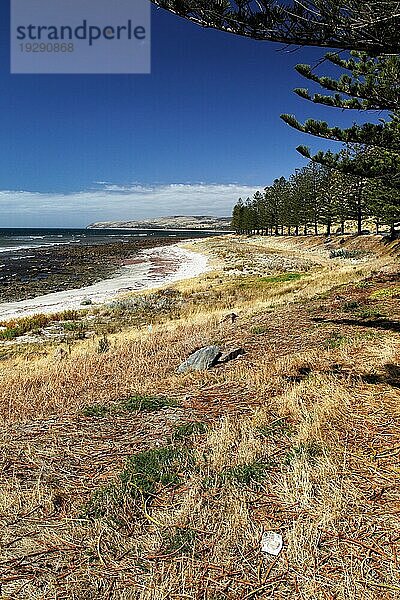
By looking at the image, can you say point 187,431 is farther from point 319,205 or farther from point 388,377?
point 319,205

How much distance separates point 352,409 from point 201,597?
2.40 metres

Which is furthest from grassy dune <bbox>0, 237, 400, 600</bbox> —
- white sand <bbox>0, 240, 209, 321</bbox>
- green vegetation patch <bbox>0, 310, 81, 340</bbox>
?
white sand <bbox>0, 240, 209, 321</bbox>

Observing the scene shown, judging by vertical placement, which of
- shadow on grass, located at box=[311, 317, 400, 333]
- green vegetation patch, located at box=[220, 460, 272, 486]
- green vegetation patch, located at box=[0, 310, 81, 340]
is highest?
shadow on grass, located at box=[311, 317, 400, 333]

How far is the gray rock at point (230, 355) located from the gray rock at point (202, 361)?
8 centimetres

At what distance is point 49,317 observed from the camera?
16.5 metres

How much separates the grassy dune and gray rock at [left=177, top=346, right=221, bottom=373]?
241 mm

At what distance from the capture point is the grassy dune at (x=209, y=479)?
2.18 meters

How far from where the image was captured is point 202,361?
5.94m

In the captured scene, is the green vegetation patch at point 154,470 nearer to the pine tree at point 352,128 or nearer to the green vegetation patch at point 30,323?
the pine tree at point 352,128

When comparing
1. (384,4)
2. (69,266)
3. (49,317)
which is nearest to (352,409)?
(384,4)

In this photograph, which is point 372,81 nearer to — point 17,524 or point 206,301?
point 17,524

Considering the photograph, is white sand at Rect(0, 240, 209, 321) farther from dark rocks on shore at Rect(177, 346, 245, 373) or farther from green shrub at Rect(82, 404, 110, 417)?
green shrub at Rect(82, 404, 110, 417)

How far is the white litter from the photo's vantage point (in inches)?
91.3

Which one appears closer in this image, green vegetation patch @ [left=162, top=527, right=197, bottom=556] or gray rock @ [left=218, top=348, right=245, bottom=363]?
green vegetation patch @ [left=162, top=527, right=197, bottom=556]
